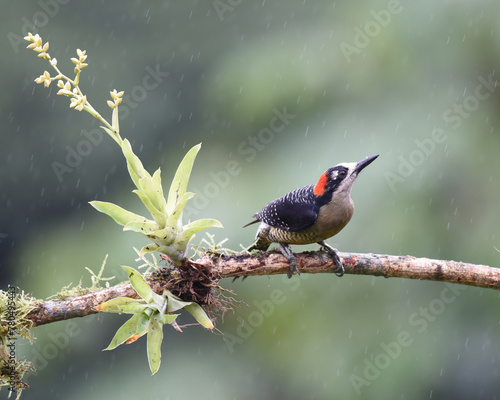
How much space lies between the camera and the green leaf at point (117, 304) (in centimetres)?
219

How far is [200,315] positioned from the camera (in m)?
2.33

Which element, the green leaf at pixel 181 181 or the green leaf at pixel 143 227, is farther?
the green leaf at pixel 181 181

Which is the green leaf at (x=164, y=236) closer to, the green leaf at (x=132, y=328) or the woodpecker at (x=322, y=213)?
the green leaf at (x=132, y=328)

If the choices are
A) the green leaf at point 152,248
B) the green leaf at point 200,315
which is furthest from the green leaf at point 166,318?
the green leaf at point 152,248

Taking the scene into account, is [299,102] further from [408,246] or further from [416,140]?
[408,246]

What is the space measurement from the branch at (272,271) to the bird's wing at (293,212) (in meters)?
0.17

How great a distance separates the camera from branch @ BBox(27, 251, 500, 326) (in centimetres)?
232

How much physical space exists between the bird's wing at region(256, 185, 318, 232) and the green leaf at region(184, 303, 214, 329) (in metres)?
0.73

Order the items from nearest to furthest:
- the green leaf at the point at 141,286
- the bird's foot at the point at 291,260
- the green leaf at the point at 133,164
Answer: the green leaf at the point at 141,286 → the green leaf at the point at 133,164 → the bird's foot at the point at 291,260

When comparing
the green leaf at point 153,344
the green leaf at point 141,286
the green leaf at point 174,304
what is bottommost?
the green leaf at point 153,344

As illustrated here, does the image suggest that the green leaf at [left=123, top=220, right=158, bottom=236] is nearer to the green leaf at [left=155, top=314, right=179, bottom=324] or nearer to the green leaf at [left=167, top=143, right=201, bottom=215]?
the green leaf at [left=167, top=143, right=201, bottom=215]

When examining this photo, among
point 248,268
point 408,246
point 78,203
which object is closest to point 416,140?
point 408,246

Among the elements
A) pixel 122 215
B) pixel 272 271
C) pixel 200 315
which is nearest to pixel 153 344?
pixel 200 315

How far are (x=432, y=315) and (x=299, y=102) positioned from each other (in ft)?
7.74
